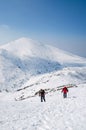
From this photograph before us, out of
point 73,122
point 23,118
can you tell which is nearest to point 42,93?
point 23,118

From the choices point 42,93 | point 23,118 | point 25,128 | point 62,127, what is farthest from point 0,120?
point 42,93

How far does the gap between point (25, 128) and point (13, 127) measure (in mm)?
931

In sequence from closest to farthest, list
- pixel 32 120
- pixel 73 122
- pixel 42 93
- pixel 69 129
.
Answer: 1. pixel 69 129
2. pixel 73 122
3. pixel 32 120
4. pixel 42 93

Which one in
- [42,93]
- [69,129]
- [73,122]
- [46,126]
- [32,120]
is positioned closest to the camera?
[69,129]

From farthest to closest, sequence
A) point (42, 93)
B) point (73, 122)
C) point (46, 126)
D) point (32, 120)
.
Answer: point (42, 93)
point (32, 120)
point (73, 122)
point (46, 126)

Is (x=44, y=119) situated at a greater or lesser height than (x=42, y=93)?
lesser

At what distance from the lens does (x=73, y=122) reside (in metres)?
15.0

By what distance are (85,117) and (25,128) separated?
5.22 m

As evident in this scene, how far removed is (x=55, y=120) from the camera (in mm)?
15906

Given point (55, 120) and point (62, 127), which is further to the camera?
point (55, 120)

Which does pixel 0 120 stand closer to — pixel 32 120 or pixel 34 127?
pixel 32 120

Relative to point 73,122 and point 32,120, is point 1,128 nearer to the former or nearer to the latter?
point 32,120

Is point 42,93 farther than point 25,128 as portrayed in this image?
Yes

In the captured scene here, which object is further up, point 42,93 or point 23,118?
point 42,93
